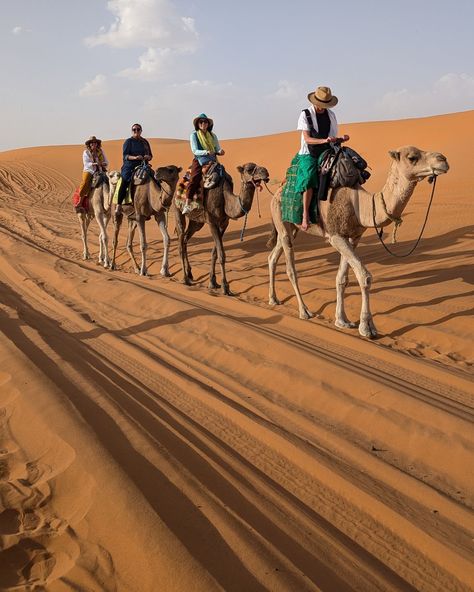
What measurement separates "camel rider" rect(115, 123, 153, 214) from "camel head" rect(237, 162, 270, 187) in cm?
413

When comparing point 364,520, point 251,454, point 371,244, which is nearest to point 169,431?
point 251,454

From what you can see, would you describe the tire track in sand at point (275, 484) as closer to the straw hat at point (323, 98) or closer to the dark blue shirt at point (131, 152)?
the straw hat at point (323, 98)

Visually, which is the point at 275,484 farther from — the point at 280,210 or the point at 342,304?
the point at 280,210

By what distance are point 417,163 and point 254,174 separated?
364 centimetres

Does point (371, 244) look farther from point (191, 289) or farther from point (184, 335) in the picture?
point (184, 335)

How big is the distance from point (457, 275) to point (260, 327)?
165 inches

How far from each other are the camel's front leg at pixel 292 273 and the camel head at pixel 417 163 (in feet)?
8.42

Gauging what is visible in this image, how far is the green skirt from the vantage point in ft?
25.7

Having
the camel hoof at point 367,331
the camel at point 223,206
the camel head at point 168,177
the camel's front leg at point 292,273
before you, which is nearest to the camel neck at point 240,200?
the camel at point 223,206

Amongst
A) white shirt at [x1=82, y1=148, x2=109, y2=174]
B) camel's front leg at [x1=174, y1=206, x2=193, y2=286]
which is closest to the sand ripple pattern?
camel's front leg at [x1=174, y1=206, x2=193, y2=286]

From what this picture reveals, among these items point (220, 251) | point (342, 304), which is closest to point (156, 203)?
point (220, 251)

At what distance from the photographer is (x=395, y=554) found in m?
3.02

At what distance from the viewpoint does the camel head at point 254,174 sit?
30.9 ft

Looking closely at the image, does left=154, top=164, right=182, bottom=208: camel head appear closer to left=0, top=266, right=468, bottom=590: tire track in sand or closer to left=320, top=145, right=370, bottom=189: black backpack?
left=320, top=145, right=370, bottom=189: black backpack
